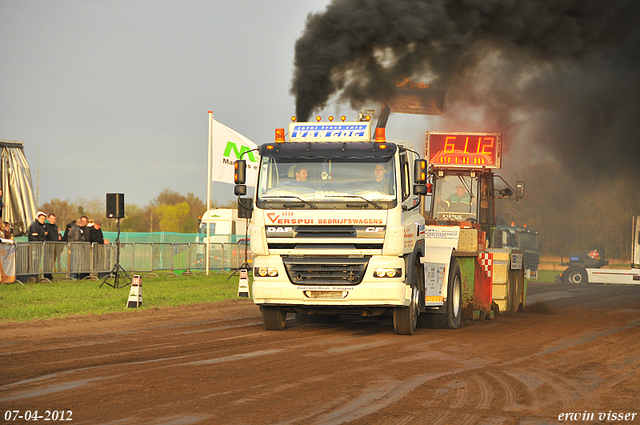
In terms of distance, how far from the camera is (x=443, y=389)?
7395 mm

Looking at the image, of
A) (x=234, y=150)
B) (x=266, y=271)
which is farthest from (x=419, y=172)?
(x=234, y=150)

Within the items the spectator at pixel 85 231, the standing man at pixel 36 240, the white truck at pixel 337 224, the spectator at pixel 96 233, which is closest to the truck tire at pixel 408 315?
the white truck at pixel 337 224

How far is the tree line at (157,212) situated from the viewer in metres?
89.8

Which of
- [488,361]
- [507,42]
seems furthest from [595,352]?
[507,42]

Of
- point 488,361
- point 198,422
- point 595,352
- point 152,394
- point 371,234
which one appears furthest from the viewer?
point 371,234

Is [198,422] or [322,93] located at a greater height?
[322,93]

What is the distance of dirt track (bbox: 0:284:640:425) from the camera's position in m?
6.32

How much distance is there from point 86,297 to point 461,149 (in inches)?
410

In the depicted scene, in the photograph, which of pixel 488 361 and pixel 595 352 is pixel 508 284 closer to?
pixel 595 352

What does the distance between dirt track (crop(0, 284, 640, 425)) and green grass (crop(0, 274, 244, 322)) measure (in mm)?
1250

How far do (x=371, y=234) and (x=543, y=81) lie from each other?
28.4ft

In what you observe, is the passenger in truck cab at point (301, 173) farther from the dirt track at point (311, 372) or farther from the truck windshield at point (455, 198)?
the truck windshield at point (455, 198)

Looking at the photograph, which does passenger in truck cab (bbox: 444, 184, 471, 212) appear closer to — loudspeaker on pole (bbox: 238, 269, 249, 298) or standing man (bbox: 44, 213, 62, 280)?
loudspeaker on pole (bbox: 238, 269, 249, 298)

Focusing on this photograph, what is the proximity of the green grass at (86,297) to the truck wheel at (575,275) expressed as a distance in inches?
748
